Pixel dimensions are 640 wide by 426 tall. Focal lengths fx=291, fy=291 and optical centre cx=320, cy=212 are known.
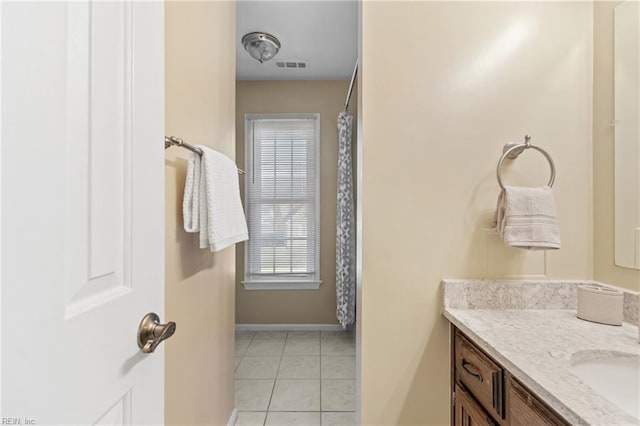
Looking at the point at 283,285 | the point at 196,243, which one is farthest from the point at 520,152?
the point at 283,285

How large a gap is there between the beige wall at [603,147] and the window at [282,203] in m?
2.20

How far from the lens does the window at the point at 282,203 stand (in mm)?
3074

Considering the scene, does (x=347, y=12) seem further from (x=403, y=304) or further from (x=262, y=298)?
(x=262, y=298)

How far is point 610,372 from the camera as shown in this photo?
0.82 meters

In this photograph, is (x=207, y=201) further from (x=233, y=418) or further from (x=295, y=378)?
(x=295, y=378)

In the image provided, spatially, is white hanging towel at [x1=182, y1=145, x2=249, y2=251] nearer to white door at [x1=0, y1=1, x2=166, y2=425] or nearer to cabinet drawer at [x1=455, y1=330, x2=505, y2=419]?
white door at [x1=0, y1=1, x2=166, y2=425]

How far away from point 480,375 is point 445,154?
83 cm

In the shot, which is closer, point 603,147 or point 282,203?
point 603,147

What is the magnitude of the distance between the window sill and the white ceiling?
213cm

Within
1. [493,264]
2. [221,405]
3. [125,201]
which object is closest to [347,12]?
[493,264]

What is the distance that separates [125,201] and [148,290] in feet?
0.66

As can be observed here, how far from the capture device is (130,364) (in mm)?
547

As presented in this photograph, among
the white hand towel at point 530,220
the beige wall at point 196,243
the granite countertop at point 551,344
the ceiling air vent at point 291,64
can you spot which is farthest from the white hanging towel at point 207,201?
the ceiling air vent at point 291,64

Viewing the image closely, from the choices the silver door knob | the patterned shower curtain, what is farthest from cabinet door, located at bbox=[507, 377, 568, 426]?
the patterned shower curtain
